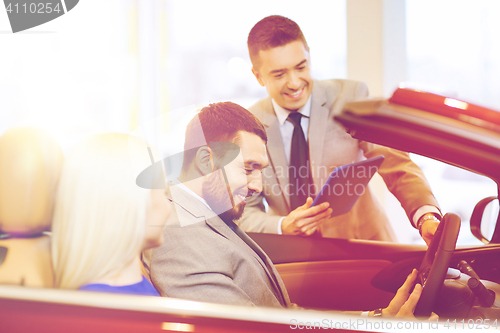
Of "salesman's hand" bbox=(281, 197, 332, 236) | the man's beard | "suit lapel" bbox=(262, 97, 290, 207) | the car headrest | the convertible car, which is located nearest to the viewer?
the convertible car

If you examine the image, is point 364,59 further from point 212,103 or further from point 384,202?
point 212,103

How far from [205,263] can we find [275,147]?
60 centimetres

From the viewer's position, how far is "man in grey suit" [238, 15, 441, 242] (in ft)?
4.54

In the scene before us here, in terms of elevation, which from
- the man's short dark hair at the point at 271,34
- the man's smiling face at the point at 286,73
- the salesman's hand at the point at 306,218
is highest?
the man's short dark hair at the point at 271,34

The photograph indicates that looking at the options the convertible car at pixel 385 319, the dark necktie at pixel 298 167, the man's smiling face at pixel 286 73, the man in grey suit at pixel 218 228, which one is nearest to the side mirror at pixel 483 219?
the convertible car at pixel 385 319

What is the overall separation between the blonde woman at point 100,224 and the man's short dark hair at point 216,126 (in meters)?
0.20

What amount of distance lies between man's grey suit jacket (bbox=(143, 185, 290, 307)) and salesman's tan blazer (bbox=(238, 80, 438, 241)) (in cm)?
19

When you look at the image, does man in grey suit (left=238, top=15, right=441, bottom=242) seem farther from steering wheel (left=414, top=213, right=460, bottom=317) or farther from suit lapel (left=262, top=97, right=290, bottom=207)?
steering wheel (left=414, top=213, right=460, bottom=317)

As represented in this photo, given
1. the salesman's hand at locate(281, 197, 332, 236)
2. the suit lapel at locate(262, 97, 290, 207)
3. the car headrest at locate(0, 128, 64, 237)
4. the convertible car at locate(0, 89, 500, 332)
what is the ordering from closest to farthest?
the convertible car at locate(0, 89, 500, 332), the car headrest at locate(0, 128, 64, 237), the suit lapel at locate(262, 97, 290, 207), the salesman's hand at locate(281, 197, 332, 236)

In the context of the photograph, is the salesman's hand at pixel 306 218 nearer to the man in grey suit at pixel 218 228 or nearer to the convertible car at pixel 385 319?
the man in grey suit at pixel 218 228

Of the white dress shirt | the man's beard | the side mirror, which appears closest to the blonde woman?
the man's beard

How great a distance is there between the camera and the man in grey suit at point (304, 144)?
138cm

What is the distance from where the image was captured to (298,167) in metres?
1.54

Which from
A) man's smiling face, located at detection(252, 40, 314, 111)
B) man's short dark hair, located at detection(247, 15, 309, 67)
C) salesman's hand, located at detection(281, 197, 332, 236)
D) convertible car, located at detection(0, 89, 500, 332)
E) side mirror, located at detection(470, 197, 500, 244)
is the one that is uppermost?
man's short dark hair, located at detection(247, 15, 309, 67)
